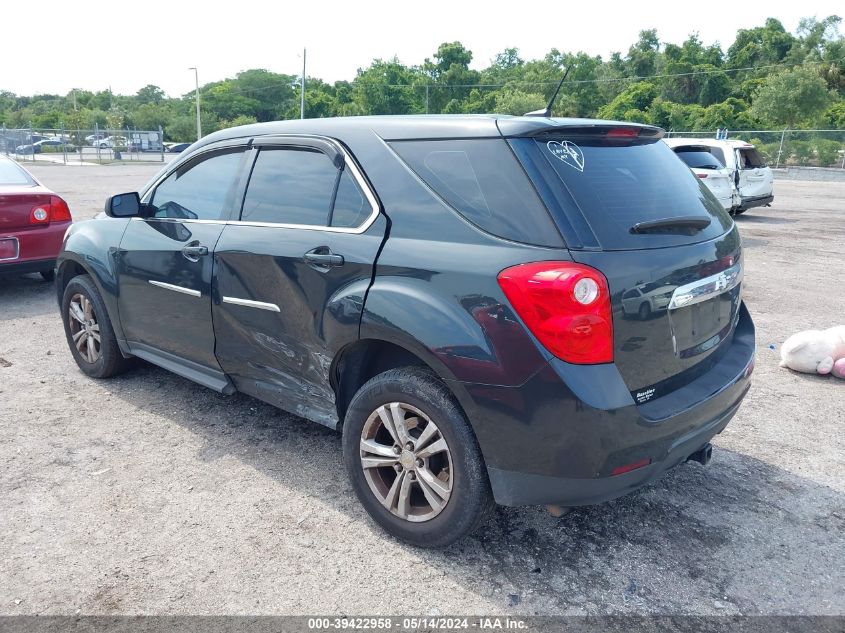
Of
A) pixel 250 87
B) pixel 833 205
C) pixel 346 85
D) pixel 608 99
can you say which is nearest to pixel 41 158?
pixel 833 205

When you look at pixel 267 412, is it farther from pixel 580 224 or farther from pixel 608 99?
pixel 608 99

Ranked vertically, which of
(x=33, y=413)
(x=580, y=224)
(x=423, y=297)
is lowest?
(x=33, y=413)

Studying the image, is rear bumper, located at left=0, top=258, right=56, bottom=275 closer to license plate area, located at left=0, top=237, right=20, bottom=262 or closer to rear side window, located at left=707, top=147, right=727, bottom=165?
license plate area, located at left=0, top=237, right=20, bottom=262

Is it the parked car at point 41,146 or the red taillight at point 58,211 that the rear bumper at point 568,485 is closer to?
the red taillight at point 58,211

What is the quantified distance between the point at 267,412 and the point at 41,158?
47.2 m

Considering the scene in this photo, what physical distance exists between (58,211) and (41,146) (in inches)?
1894

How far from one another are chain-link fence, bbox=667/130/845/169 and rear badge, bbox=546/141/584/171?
3348 cm

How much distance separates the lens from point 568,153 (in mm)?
2742

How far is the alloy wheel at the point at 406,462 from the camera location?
280cm

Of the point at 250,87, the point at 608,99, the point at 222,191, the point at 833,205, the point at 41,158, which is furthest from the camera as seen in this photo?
the point at 250,87

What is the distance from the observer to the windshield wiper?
2.69m

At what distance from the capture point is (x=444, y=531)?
2.80 metres

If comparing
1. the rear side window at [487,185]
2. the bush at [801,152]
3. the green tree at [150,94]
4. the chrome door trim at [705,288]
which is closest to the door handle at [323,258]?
the rear side window at [487,185]

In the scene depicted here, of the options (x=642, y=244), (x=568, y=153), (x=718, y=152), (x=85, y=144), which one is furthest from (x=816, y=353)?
(x=85, y=144)
